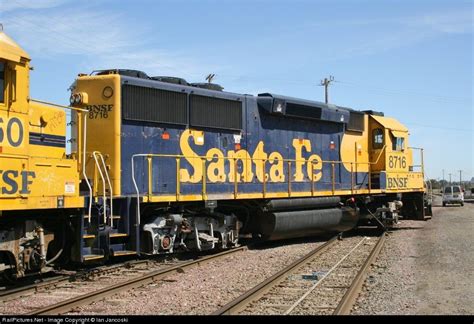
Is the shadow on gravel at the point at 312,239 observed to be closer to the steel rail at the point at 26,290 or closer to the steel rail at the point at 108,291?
the steel rail at the point at 108,291

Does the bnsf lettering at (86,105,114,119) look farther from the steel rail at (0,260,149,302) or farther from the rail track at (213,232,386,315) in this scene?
the rail track at (213,232,386,315)

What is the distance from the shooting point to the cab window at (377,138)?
1848 centimetres

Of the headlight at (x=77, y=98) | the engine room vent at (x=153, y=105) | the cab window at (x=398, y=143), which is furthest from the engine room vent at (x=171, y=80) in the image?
the cab window at (x=398, y=143)

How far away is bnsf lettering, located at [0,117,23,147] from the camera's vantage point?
748 cm

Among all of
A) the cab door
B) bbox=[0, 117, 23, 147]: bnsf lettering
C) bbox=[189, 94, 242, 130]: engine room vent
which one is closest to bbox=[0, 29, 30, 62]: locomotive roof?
bbox=[0, 117, 23, 147]: bnsf lettering

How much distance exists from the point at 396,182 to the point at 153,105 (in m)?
10.5

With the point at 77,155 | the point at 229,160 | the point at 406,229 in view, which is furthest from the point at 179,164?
the point at 406,229

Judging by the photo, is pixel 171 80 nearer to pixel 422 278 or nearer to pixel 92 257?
pixel 92 257

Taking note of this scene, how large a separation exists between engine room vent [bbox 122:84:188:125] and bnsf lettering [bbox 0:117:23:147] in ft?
11.3

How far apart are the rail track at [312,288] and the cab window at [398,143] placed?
684 cm

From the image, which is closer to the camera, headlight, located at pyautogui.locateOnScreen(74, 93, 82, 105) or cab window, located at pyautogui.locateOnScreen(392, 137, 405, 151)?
headlight, located at pyautogui.locateOnScreen(74, 93, 82, 105)

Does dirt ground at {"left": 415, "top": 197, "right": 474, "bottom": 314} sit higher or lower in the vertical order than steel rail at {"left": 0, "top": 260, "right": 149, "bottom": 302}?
lower

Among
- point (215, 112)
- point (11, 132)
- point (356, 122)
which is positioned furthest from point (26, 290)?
point (356, 122)

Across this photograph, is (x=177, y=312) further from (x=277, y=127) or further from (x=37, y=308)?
(x=277, y=127)
